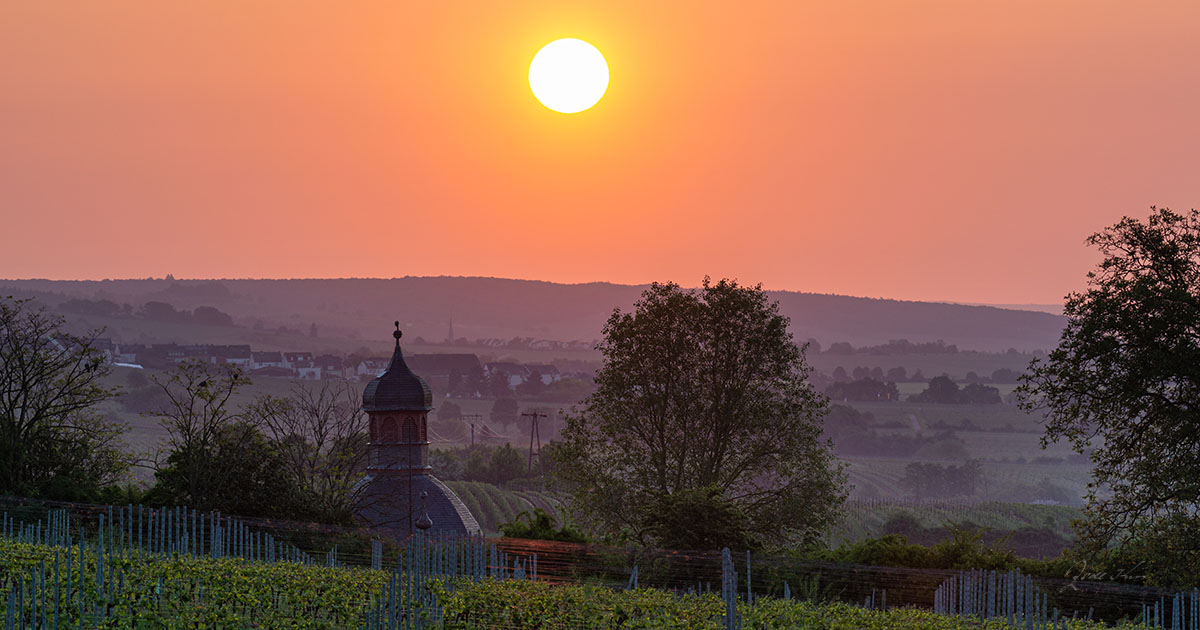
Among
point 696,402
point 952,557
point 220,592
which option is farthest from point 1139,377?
point 220,592

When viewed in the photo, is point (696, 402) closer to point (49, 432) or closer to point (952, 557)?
point (952, 557)

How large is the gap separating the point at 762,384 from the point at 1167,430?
1617 centimetres

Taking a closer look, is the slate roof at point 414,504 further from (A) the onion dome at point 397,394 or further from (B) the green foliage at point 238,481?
(B) the green foliage at point 238,481

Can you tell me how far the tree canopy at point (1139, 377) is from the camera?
3123 cm

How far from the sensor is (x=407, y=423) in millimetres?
59344

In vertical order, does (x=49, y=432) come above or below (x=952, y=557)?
above

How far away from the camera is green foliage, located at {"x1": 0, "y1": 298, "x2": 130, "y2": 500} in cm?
3816

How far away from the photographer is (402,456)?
Answer: 2304 inches

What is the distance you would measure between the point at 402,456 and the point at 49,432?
67.9ft

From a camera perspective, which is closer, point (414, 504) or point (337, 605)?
point (337, 605)

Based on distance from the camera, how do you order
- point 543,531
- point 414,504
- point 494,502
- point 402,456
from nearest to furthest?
point 543,531
point 414,504
point 402,456
point 494,502

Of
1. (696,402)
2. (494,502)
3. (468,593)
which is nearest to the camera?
(468,593)

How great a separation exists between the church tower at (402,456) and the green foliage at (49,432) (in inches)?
600

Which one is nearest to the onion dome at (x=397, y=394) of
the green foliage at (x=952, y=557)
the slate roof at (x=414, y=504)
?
the slate roof at (x=414, y=504)
